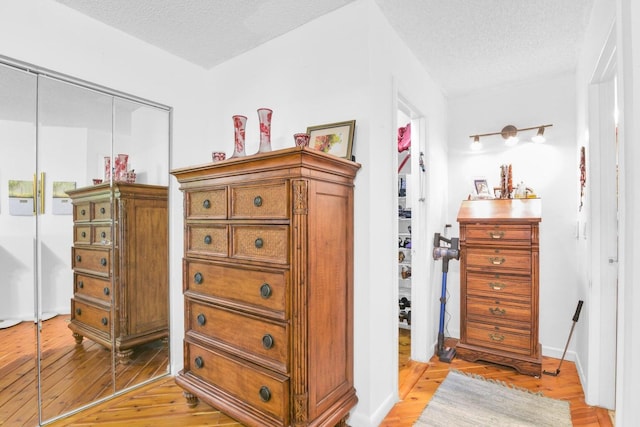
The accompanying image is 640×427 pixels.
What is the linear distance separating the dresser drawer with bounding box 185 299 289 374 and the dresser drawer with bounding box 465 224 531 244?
1.94m

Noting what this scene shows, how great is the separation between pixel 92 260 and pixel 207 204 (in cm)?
93

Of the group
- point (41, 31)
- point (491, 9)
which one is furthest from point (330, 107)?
point (41, 31)

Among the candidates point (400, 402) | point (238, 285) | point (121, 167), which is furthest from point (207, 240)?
point (400, 402)

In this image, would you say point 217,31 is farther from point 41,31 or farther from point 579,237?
point 579,237

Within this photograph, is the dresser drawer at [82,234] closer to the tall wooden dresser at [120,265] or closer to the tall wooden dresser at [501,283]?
the tall wooden dresser at [120,265]

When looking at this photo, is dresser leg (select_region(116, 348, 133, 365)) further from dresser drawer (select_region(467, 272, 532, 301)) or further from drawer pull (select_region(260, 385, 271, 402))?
dresser drawer (select_region(467, 272, 532, 301))

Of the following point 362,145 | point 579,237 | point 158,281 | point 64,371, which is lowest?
point 64,371

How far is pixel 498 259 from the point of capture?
271 centimetres

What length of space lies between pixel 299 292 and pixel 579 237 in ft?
8.27

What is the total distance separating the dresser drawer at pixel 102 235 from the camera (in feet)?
7.17

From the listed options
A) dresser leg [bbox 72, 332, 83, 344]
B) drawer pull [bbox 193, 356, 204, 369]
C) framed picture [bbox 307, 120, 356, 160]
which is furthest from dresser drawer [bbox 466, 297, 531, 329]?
dresser leg [bbox 72, 332, 83, 344]

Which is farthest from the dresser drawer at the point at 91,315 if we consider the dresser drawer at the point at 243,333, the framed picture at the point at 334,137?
the framed picture at the point at 334,137

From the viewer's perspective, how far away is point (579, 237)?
8.91 ft

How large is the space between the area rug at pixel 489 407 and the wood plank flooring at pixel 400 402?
7 centimetres
